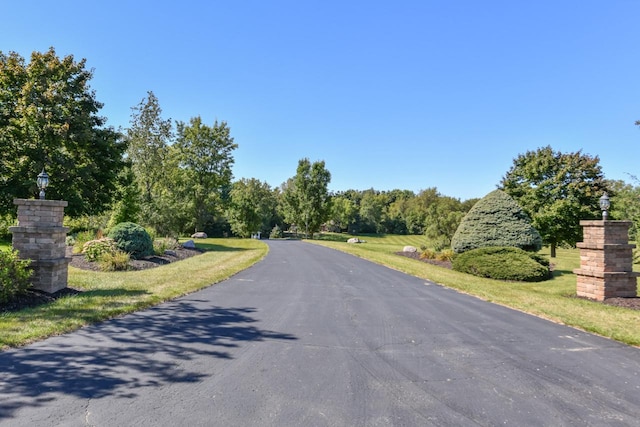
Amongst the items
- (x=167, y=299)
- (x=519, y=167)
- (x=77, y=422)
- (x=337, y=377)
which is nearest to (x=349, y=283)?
(x=167, y=299)

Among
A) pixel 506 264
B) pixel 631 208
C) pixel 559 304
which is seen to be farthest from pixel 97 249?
pixel 631 208

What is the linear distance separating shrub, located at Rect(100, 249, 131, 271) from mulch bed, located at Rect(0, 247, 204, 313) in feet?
0.85

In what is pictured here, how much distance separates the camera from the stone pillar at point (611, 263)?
911 cm

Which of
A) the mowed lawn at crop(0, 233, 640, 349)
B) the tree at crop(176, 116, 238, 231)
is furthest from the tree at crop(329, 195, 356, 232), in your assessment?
the mowed lawn at crop(0, 233, 640, 349)

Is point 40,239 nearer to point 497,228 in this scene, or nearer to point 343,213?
point 497,228

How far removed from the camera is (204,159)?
35344 mm

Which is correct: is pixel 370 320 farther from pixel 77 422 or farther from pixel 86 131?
pixel 86 131

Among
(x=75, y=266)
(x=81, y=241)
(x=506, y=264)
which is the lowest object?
(x=75, y=266)

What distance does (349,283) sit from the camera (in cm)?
1050

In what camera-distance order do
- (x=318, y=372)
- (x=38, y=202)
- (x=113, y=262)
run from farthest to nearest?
(x=113, y=262) < (x=38, y=202) < (x=318, y=372)

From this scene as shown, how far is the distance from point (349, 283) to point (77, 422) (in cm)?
814

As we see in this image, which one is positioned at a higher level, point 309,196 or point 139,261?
point 309,196

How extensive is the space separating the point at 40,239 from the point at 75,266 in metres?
5.15

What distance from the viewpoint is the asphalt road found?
3.10 m
